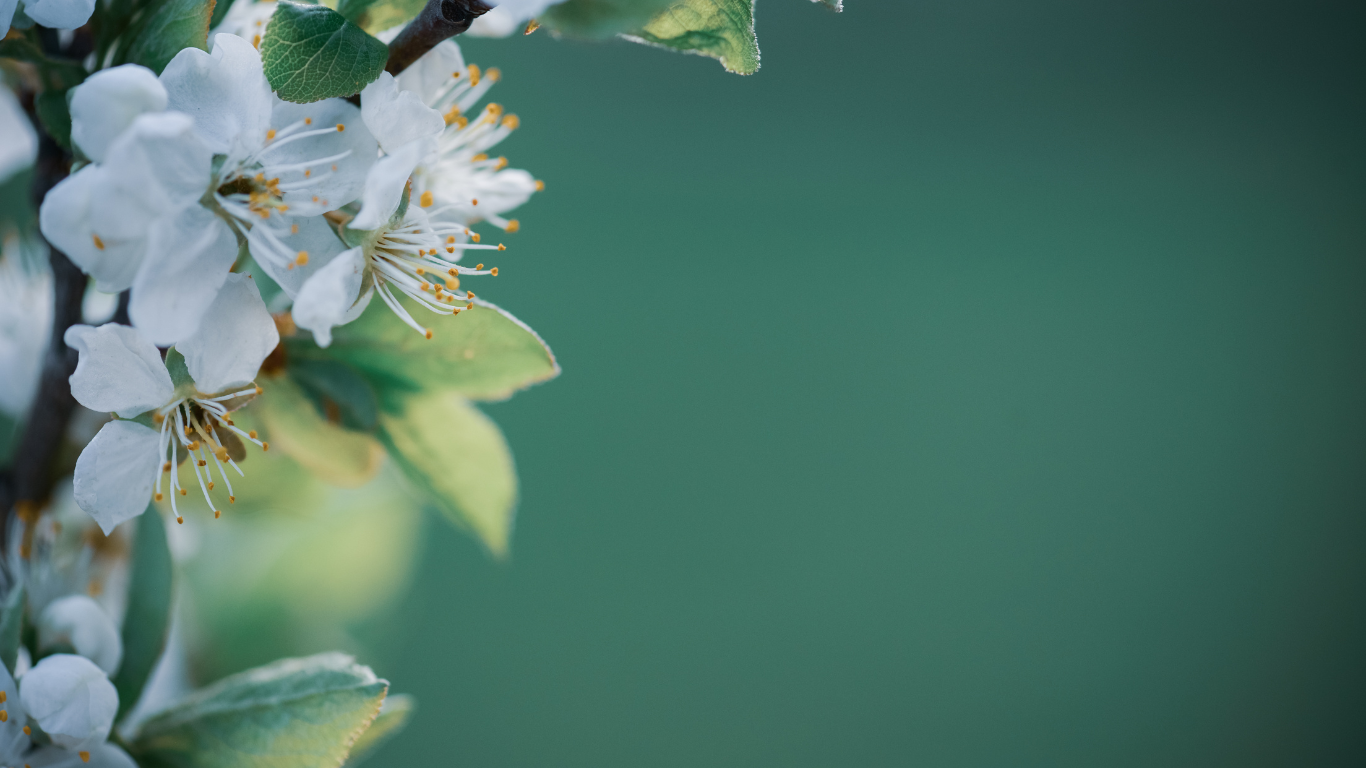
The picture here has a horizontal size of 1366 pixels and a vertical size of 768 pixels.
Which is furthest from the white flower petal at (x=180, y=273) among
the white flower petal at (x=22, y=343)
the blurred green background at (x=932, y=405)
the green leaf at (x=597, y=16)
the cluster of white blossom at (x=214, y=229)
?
the blurred green background at (x=932, y=405)

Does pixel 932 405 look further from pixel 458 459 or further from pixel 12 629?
→ pixel 12 629

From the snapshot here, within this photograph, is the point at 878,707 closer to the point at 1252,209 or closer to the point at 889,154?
the point at 889,154

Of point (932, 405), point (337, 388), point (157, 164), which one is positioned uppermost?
point (157, 164)

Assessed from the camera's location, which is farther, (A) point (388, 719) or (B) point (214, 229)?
(A) point (388, 719)

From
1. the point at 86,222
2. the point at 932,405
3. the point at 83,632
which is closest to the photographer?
the point at 86,222

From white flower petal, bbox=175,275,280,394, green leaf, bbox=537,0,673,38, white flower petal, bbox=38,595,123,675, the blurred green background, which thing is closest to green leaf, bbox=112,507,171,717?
white flower petal, bbox=38,595,123,675

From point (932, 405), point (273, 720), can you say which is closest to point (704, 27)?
point (273, 720)
